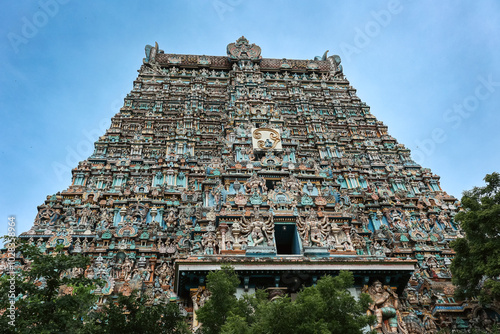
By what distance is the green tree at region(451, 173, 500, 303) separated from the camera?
11.0 meters

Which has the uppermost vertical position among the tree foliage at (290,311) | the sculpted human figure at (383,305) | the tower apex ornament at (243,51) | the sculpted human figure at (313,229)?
the tower apex ornament at (243,51)

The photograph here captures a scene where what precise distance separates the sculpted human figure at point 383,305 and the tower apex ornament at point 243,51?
19290mm

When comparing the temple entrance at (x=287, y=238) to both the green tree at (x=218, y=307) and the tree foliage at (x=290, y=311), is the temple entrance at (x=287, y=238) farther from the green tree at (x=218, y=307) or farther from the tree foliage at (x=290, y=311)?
the green tree at (x=218, y=307)

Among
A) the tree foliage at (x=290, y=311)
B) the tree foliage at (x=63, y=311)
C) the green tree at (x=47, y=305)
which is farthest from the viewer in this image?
the tree foliage at (x=63, y=311)

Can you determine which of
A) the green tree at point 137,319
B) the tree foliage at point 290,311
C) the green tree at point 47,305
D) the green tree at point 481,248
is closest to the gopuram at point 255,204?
the green tree at point 481,248

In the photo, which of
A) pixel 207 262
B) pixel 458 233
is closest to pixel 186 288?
pixel 207 262

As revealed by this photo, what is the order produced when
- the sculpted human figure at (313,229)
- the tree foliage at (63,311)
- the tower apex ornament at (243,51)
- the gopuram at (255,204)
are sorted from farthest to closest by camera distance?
the tower apex ornament at (243,51), the sculpted human figure at (313,229), the gopuram at (255,204), the tree foliage at (63,311)

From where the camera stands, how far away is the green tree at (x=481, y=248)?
11.0 m

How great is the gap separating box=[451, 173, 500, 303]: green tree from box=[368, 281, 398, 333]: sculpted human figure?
200 cm

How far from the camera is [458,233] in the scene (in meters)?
16.9

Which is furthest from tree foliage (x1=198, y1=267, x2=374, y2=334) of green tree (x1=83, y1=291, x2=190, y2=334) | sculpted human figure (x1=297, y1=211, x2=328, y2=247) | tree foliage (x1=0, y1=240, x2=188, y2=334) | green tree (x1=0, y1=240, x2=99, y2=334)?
sculpted human figure (x1=297, y1=211, x2=328, y2=247)

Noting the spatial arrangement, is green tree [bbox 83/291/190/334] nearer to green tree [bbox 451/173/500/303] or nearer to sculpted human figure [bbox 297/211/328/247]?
sculpted human figure [bbox 297/211/328/247]

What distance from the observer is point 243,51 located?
92.1 feet

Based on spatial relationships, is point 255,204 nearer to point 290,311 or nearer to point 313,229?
point 313,229
